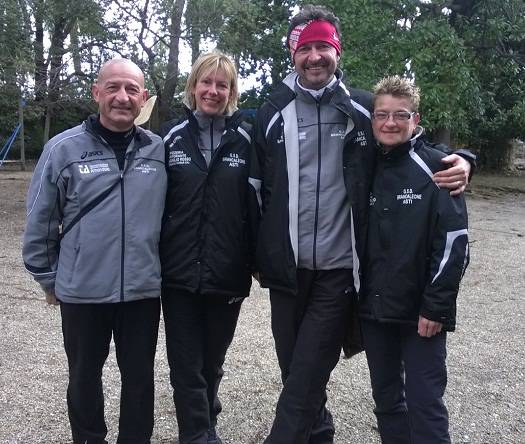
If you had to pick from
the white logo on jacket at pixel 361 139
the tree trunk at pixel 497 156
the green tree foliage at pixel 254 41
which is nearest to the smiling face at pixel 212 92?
the white logo on jacket at pixel 361 139

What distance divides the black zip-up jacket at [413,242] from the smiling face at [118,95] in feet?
A: 3.87

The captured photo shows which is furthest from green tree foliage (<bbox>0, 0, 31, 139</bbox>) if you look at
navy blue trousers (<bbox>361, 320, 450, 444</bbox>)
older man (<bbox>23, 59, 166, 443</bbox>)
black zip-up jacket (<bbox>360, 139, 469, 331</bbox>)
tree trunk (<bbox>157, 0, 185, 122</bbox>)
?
navy blue trousers (<bbox>361, 320, 450, 444</bbox>)

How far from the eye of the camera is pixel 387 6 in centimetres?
1309

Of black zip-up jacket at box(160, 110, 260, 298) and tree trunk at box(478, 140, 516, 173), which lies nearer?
black zip-up jacket at box(160, 110, 260, 298)

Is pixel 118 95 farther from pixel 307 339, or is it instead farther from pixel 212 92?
pixel 307 339

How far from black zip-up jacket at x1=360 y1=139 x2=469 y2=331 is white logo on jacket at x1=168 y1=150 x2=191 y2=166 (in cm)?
91

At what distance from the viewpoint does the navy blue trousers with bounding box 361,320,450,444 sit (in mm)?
2582

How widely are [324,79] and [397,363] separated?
4.56 feet

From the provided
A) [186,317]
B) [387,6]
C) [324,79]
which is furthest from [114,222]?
[387,6]

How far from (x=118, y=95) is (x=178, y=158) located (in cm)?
41

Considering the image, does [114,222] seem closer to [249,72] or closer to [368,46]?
[368,46]

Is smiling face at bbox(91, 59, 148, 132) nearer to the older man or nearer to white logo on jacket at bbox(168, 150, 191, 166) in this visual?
the older man

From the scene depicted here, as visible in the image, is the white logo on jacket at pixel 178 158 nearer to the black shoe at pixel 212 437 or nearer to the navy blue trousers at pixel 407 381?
the navy blue trousers at pixel 407 381

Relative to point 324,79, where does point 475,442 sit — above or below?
below
